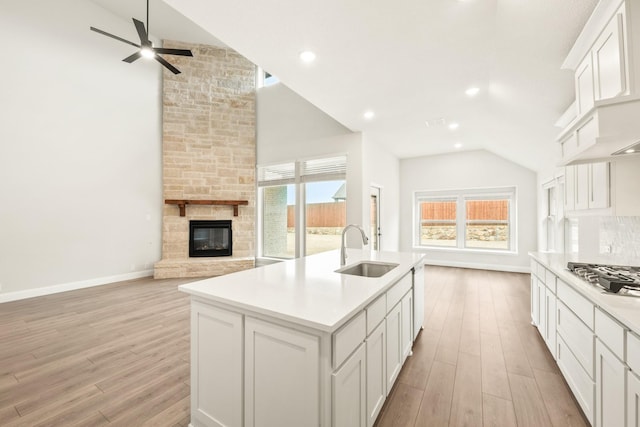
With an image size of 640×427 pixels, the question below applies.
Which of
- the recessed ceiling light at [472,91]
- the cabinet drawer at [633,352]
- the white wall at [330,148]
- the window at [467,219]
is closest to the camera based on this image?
the cabinet drawer at [633,352]

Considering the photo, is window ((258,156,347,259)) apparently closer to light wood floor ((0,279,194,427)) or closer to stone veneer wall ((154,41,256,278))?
stone veneer wall ((154,41,256,278))

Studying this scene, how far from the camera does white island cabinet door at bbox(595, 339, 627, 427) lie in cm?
121

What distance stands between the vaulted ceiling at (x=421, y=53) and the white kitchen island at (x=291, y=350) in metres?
2.13

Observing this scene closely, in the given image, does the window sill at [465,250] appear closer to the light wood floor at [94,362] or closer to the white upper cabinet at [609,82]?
the white upper cabinet at [609,82]

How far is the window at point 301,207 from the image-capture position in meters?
5.53

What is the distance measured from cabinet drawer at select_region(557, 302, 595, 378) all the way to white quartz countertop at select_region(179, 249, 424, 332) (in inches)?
43.1

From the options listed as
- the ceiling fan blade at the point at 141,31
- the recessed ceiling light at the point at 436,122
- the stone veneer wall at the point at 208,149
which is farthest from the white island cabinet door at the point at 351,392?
the stone veneer wall at the point at 208,149

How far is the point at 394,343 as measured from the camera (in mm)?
1888

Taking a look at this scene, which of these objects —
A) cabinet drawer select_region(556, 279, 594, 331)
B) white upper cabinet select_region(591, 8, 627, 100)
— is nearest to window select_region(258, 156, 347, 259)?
cabinet drawer select_region(556, 279, 594, 331)

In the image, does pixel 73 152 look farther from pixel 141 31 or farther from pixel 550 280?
pixel 550 280

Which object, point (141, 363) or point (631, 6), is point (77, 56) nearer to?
point (141, 363)

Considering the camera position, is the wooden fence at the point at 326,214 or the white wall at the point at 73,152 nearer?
the white wall at the point at 73,152

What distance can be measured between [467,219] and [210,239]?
6.19 meters

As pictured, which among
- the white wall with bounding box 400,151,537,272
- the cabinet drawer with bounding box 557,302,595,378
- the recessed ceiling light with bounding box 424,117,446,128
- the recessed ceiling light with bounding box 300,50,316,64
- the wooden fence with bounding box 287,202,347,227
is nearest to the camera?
the cabinet drawer with bounding box 557,302,595,378
